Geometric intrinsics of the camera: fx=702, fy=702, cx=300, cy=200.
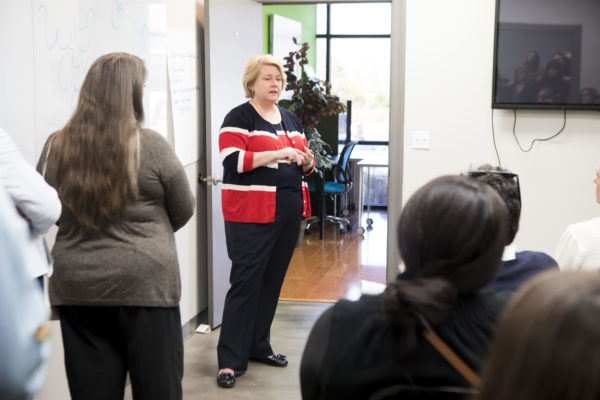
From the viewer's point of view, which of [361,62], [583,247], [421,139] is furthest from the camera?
[361,62]

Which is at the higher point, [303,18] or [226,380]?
[303,18]

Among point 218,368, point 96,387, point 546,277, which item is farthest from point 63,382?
point 546,277

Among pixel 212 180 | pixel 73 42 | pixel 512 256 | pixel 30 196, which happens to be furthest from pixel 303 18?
pixel 30 196

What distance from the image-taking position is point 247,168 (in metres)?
3.20

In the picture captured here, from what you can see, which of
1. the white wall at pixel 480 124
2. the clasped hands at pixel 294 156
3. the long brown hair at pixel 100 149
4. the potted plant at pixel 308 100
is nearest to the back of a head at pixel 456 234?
the long brown hair at pixel 100 149

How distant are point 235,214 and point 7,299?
2215mm

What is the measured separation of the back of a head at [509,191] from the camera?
6.10ft

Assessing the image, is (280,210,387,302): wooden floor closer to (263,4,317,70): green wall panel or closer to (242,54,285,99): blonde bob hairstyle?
(242,54,285,99): blonde bob hairstyle

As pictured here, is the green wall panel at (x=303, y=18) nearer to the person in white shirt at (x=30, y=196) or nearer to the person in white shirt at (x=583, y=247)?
the person in white shirt at (x=583, y=247)

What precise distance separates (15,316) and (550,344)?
33.1 inches

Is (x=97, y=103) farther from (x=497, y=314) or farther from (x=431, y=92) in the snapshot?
(x=431, y=92)

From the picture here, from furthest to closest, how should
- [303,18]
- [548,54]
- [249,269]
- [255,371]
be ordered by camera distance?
[303,18], [548,54], [255,371], [249,269]

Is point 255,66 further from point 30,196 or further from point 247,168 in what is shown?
point 30,196

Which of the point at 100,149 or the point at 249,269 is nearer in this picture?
the point at 100,149
